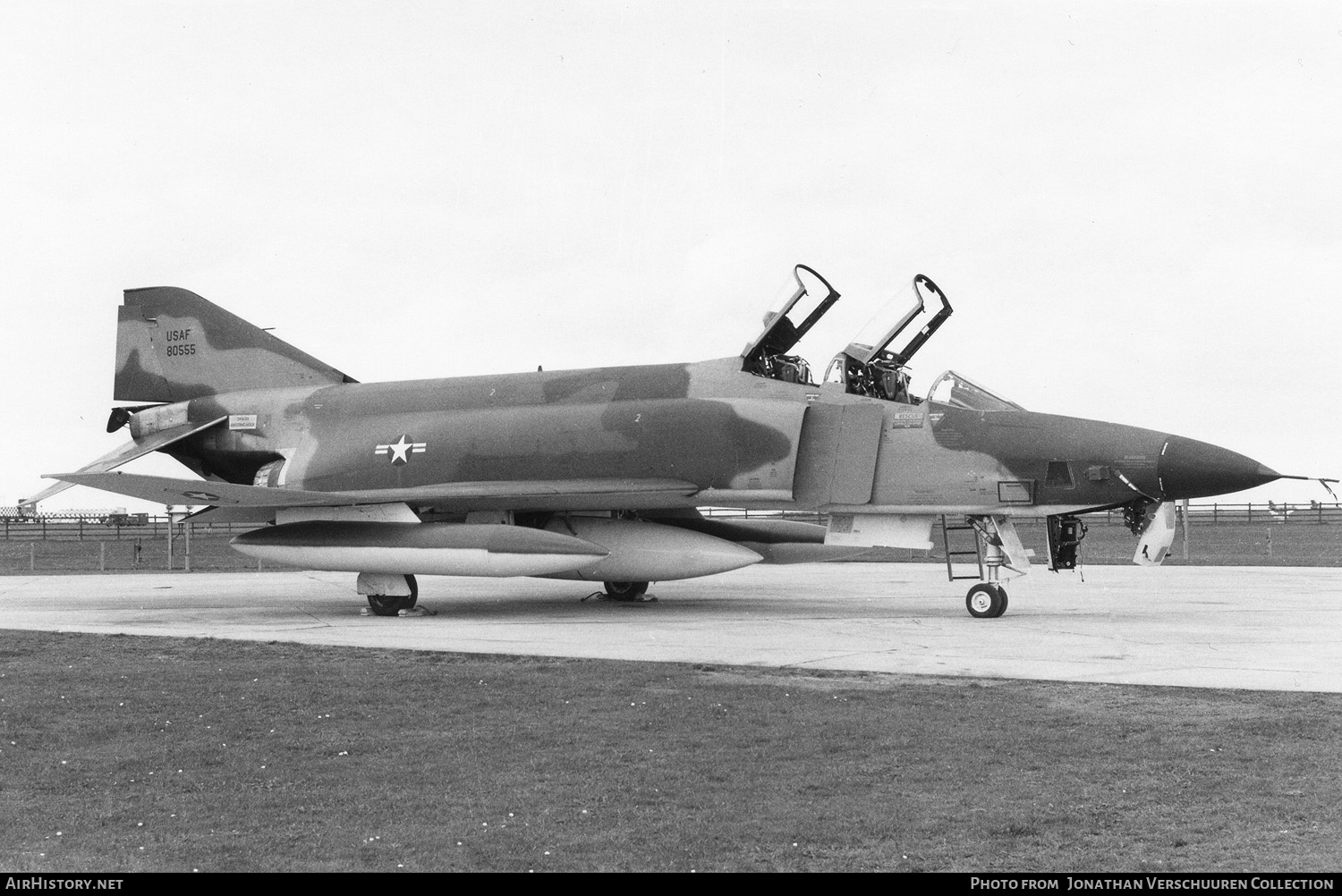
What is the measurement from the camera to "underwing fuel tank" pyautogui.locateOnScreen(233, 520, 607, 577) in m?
15.1

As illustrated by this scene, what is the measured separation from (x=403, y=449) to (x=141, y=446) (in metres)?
4.82

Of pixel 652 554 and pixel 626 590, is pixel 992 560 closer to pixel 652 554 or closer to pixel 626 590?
pixel 652 554

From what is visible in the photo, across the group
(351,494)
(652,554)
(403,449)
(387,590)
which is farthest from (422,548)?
(652,554)

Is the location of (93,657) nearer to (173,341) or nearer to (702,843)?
(702,843)

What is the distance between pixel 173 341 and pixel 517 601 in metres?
6.81

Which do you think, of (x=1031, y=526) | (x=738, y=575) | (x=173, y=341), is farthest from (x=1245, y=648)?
(x=1031, y=526)

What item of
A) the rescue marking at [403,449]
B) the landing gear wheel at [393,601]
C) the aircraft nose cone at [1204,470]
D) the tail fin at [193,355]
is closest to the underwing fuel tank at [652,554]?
the landing gear wheel at [393,601]

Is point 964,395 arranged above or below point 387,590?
above

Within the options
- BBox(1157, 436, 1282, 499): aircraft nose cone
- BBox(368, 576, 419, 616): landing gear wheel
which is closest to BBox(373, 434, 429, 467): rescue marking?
BBox(368, 576, 419, 616): landing gear wheel

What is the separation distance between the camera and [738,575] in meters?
24.8

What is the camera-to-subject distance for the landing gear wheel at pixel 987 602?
1447 cm

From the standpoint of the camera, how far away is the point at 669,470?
15.8 m

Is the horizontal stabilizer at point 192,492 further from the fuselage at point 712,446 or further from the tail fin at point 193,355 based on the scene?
the tail fin at point 193,355

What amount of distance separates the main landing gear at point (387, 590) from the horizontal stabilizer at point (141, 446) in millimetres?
4471
